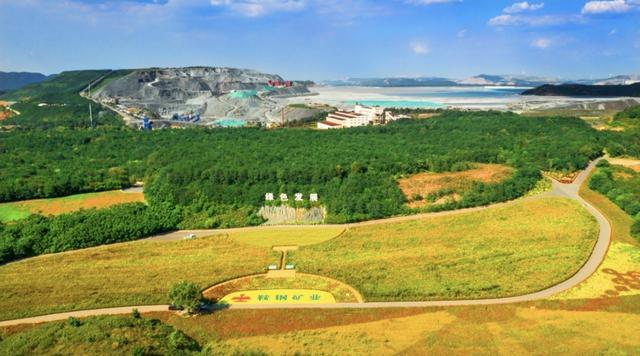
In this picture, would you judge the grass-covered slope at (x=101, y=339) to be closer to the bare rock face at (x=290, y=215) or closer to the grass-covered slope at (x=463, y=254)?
the grass-covered slope at (x=463, y=254)

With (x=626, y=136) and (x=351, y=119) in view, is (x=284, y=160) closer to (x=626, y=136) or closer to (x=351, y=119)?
(x=351, y=119)

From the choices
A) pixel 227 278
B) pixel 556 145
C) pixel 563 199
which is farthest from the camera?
pixel 556 145

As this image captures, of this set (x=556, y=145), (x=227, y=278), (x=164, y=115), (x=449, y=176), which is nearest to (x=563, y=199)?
(x=449, y=176)

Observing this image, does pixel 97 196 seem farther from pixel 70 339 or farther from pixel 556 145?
pixel 556 145

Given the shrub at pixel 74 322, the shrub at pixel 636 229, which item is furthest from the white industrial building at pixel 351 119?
the shrub at pixel 74 322

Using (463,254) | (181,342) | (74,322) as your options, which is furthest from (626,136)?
(74,322)

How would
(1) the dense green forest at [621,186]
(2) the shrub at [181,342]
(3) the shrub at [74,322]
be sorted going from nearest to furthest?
(2) the shrub at [181,342] → (3) the shrub at [74,322] → (1) the dense green forest at [621,186]
